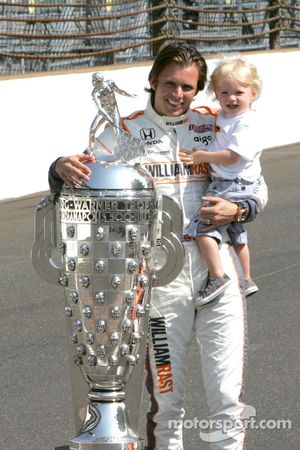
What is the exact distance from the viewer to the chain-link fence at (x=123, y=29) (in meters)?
12.2

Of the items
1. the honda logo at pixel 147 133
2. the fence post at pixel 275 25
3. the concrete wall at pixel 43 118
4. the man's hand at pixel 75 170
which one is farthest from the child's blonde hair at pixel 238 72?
the fence post at pixel 275 25

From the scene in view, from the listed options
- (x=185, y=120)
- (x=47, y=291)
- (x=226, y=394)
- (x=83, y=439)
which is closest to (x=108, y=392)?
(x=83, y=439)

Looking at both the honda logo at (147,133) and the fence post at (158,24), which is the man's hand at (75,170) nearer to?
the honda logo at (147,133)

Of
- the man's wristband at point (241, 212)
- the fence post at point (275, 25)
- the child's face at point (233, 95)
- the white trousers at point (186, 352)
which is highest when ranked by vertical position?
the child's face at point (233, 95)

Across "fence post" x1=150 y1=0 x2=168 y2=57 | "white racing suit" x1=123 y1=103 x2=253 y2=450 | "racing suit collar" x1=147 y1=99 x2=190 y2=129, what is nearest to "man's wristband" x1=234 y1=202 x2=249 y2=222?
"white racing suit" x1=123 y1=103 x2=253 y2=450

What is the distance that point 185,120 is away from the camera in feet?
12.9

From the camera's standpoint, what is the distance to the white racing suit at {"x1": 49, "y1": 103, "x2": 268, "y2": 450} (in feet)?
12.6

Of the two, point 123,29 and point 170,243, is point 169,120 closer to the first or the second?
point 170,243

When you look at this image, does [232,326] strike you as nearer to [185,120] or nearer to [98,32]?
[185,120]

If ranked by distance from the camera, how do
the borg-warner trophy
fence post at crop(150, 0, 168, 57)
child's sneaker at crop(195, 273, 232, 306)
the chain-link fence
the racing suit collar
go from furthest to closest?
fence post at crop(150, 0, 168, 57) → the chain-link fence → the racing suit collar → child's sneaker at crop(195, 273, 232, 306) → the borg-warner trophy

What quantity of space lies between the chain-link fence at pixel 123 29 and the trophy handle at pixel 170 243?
8.61 m

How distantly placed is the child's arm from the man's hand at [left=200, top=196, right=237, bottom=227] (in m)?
0.14

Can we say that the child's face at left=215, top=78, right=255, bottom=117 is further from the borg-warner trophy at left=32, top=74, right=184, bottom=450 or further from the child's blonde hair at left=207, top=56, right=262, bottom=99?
the borg-warner trophy at left=32, top=74, right=184, bottom=450

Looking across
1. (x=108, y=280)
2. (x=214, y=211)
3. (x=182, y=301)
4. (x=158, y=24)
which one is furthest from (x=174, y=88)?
(x=158, y=24)
